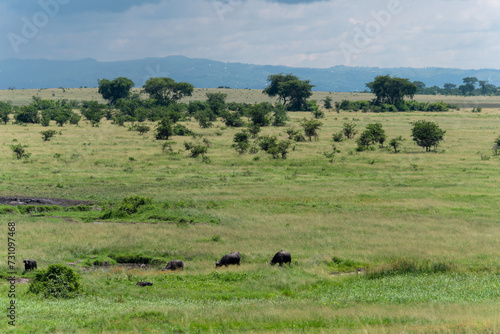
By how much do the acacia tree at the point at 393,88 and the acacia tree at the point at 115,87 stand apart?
75657 millimetres

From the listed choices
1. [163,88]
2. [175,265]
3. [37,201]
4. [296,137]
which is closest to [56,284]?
[175,265]

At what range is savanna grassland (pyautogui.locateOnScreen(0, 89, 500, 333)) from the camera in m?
9.48

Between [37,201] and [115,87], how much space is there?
110 m

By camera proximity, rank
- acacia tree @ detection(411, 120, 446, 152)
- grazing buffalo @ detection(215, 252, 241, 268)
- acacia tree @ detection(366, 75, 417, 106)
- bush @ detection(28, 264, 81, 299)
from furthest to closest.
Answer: acacia tree @ detection(366, 75, 417, 106), acacia tree @ detection(411, 120, 446, 152), grazing buffalo @ detection(215, 252, 241, 268), bush @ detection(28, 264, 81, 299)

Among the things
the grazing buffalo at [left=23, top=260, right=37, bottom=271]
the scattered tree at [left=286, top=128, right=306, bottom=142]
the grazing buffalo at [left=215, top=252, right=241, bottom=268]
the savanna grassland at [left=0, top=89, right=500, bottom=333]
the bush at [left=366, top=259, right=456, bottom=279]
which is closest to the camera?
the savanna grassland at [left=0, top=89, right=500, bottom=333]

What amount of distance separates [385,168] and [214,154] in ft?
62.5

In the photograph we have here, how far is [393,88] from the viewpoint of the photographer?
120875mm

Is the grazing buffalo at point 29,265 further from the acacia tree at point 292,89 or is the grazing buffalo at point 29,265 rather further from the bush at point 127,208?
the acacia tree at point 292,89

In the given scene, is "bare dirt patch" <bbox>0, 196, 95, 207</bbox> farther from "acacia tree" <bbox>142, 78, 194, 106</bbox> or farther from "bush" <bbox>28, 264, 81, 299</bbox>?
"acacia tree" <bbox>142, 78, 194, 106</bbox>

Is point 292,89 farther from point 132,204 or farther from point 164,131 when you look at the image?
point 132,204

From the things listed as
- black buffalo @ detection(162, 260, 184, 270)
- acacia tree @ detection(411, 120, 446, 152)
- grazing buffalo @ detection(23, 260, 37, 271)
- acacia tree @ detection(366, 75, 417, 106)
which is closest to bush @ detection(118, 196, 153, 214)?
grazing buffalo @ detection(23, 260, 37, 271)

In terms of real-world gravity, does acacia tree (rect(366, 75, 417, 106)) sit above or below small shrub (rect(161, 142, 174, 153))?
above

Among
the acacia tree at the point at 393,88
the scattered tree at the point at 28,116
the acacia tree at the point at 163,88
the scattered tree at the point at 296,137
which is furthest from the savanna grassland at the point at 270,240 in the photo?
the acacia tree at the point at 163,88

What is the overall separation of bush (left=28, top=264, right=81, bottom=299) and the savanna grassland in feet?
1.14
